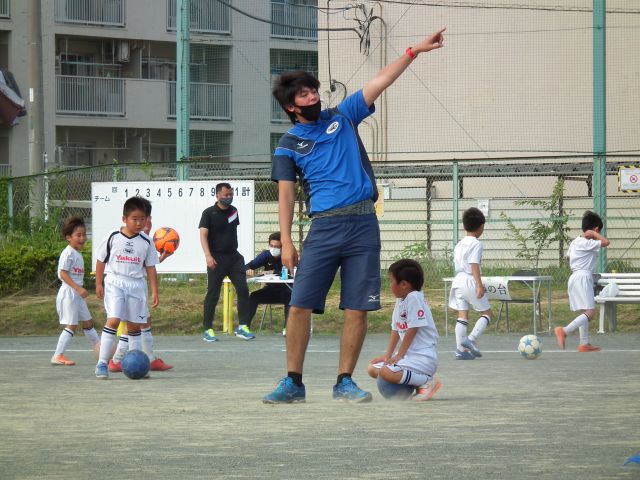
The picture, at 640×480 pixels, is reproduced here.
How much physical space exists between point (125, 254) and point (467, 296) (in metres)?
4.15

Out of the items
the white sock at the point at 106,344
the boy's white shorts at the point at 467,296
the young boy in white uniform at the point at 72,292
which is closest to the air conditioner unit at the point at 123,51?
the young boy in white uniform at the point at 72,292

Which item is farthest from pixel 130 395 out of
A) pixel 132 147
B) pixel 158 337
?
pixel 132 147

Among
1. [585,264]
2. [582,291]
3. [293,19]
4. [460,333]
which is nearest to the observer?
[460,333]

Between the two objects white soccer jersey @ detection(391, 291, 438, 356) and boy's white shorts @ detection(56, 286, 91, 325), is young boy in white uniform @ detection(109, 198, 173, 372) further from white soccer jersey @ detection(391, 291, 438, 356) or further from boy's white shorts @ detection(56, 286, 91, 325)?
white soccer jersey @ detection(391, 291, 438, 356)

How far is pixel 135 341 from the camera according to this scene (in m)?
11.4

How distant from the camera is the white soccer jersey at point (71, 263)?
1294cm

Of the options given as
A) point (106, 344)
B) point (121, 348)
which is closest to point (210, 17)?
point (121, 348)

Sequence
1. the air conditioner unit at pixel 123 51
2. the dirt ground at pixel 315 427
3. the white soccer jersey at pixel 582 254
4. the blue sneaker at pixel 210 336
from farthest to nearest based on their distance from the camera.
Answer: the air conditioner unit at pixel 123 51 < the blue sneaker at pixel 210 336 < the white soccer jersey at pixel 582 254 < the dirt ground at pixel 315 427

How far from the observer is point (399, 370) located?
8.32 meters

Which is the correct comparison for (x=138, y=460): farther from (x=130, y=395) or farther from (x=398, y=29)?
(x=398, y=29)

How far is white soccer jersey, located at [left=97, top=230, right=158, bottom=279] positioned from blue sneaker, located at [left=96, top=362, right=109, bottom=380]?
0.86 metres

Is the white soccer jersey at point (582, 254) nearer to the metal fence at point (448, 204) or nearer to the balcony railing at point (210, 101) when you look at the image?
the metal fence at point (448, 204)

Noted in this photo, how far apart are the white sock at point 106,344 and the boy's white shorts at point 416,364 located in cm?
325

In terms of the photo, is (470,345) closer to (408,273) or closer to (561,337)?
(561,337)
